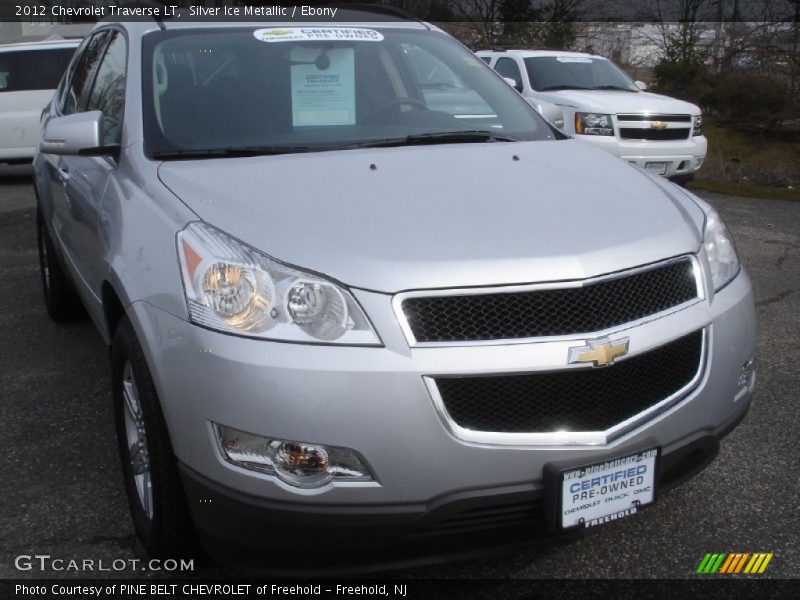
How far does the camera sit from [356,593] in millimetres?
2586

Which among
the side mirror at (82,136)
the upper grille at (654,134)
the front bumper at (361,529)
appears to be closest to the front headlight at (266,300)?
the front bumper at (361,529)

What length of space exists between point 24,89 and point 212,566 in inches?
423

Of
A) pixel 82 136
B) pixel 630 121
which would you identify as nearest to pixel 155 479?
pixel 82 136

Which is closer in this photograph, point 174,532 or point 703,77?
point 174,532

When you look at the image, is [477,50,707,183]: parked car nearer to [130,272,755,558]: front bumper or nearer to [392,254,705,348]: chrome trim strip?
[392,254,705,348]: chrome trim strip

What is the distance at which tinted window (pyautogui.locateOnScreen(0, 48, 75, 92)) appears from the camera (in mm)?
11664

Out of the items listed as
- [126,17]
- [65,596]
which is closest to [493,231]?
[65,596]

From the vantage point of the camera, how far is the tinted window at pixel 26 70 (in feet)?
38.3

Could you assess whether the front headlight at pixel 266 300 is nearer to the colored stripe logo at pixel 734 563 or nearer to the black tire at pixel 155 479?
the black tire at pixel 155 479

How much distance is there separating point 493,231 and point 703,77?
60.4ft

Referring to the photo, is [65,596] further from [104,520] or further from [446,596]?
[446,596]

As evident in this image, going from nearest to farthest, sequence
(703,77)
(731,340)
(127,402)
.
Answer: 1. (731,340)
2. (127,402)
3. (703,77)

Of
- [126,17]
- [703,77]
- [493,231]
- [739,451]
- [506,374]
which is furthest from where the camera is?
[703,77]

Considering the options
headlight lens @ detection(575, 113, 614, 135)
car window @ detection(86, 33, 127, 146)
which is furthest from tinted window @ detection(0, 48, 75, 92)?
car window @ detection(86, 33, 127, 146)
